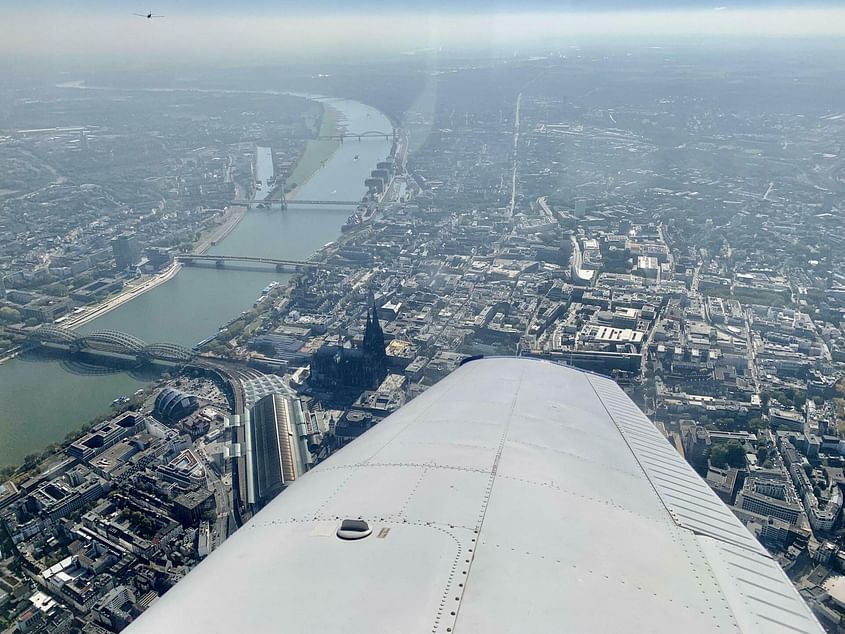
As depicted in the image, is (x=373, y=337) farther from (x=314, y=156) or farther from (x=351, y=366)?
(x=314, y=156)

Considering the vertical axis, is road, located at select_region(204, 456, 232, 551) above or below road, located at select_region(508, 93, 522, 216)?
below

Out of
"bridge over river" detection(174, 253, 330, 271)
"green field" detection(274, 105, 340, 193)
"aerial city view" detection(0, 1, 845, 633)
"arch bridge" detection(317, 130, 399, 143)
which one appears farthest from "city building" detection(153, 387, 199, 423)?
"arch bridge" detection(317, 130, 399, 143)

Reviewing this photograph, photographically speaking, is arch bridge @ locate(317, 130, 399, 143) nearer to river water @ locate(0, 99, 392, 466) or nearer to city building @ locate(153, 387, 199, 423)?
river water @ locate(0, 99, 392, 466)

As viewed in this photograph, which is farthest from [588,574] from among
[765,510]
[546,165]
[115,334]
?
[546,165]

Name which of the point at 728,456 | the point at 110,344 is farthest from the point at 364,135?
the point at 728,456

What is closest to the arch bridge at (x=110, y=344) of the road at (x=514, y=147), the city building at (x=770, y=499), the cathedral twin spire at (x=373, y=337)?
the cathedral twin spire at (x=373, y=337)

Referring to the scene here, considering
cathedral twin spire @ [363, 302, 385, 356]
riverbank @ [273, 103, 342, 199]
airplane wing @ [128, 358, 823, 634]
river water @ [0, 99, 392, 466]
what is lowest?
river water @ [0, 99, 392, 466]

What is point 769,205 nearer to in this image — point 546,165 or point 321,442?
point 546,165
